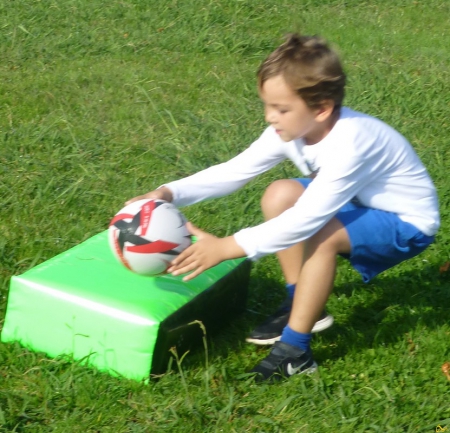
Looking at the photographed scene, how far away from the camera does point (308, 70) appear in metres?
2.85

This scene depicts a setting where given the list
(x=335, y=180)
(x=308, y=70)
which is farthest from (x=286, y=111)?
(x=335, y=180)

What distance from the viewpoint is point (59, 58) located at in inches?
251

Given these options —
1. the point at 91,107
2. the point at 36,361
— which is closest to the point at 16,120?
the point at 91,107

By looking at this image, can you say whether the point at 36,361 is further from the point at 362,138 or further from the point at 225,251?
the point at 362,138

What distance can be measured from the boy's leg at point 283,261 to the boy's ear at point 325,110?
33 centimetres

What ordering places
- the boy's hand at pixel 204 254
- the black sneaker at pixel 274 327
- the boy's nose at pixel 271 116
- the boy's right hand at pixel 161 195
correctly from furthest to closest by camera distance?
the black sneaker at pixel 274 327 < the boy's right hand at pixel 161 195 < the boy's nose at pixel 271 116 < the boy's hand at pixel 204 254

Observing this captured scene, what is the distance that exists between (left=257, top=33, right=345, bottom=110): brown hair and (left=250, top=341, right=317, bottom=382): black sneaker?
0.89 meters

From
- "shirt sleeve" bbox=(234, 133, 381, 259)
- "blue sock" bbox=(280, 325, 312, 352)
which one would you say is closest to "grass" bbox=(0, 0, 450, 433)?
"blue sock" bbox=(280, 325, 312, 352)

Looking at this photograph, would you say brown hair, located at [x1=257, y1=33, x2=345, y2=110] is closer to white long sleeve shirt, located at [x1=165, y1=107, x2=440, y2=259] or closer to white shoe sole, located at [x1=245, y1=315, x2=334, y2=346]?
white long sleeve shirt, located at [x1=165, y1=107, x2=440, y2=259]

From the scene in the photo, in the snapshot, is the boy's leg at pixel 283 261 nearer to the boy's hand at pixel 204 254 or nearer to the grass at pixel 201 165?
the grass at pixel 201 165

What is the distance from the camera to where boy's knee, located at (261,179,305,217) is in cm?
315

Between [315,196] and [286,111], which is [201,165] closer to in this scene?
[286,111]

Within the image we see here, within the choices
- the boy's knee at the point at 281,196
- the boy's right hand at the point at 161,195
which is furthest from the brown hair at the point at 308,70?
the boy's right hand at the point at 161,195

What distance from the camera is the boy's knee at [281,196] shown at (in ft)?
10.3
